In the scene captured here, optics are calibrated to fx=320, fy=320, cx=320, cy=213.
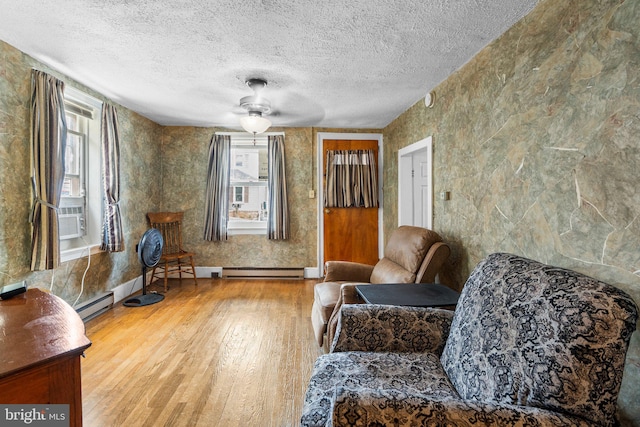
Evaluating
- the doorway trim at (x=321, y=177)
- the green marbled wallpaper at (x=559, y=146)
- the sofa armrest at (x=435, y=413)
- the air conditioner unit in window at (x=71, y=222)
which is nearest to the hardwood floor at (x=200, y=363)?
the air conditioner unit in window at (x=71, y=222)

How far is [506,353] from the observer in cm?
116

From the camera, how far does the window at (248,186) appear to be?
5004 millimetres

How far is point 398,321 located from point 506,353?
1.94ft

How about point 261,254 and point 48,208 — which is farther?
point 261,254

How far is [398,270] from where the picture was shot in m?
2.68

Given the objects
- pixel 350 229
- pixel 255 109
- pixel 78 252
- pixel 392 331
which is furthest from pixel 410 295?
pixel 78 252

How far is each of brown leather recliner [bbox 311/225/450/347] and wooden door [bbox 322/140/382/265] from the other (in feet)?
5.98

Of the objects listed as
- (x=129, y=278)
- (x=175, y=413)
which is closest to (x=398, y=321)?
(x=175, y=413)

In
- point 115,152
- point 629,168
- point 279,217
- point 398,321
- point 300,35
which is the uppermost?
point 300,35

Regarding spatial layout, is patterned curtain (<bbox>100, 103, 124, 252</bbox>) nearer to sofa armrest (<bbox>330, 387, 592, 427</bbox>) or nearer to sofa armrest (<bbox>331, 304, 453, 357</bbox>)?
sofa armrest (<bbox>331, 304, 453, 357</bbox>)

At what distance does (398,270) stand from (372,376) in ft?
4.51

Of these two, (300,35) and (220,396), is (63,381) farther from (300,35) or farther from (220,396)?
(300,35)

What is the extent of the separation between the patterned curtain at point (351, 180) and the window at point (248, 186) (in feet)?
3.36

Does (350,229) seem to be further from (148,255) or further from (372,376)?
(372,376)
